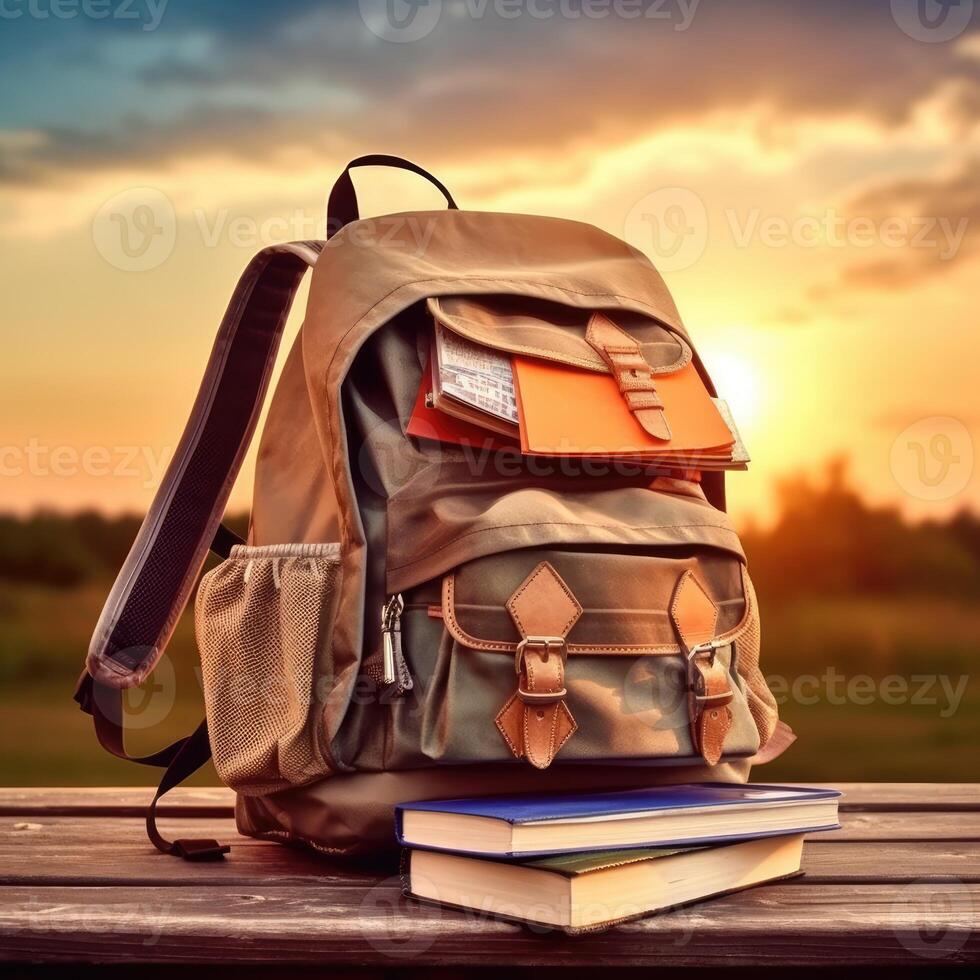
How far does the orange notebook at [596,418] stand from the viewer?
1170 millimetres

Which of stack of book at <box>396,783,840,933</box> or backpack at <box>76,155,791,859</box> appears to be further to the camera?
backpack at <box>76,155,791,859</box>

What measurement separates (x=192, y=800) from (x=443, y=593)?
81cm

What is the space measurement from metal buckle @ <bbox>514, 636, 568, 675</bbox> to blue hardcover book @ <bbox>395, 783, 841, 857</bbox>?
0.41ft

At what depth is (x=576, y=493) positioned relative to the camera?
1199 mm

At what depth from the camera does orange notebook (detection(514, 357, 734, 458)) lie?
3.84 ft

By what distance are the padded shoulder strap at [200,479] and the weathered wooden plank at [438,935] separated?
1.25 feet

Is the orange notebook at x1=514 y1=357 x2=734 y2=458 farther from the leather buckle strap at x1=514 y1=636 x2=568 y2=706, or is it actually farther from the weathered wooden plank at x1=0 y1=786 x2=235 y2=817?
the weathered wooden plank at x1=0 y1=786 x2=235 y2=817

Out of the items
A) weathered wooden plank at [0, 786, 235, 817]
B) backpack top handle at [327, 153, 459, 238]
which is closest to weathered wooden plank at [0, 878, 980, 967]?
weathered wooden plank at [0, 786, 235, 817]

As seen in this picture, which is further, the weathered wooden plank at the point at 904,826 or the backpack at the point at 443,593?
the weathered wooden plank at the point at 904,826

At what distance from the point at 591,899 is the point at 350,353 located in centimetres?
56

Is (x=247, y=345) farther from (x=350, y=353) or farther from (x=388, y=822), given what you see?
(x=388, y=822)
